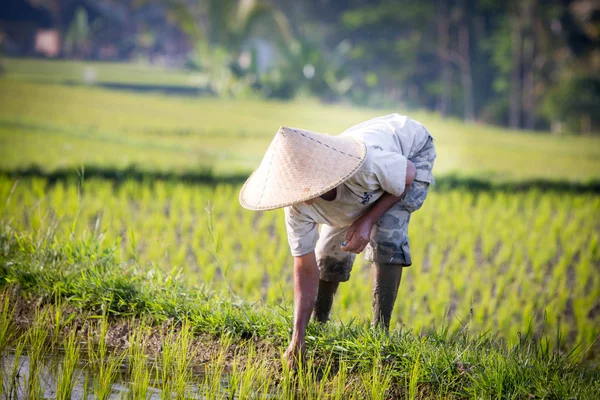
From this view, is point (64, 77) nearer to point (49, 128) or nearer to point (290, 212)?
point (49, 128)

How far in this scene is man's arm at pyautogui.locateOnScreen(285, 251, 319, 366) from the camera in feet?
7.22

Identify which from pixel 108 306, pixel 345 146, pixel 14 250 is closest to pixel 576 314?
pixel 345 146

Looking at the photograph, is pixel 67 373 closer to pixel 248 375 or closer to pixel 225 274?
pixel 248 375

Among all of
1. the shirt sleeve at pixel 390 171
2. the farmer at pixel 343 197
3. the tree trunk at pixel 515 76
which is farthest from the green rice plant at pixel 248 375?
the tree trunk at pixel 515 76

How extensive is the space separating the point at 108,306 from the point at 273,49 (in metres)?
9.10

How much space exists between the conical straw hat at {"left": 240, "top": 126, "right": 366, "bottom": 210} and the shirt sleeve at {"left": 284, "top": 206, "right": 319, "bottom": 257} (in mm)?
132

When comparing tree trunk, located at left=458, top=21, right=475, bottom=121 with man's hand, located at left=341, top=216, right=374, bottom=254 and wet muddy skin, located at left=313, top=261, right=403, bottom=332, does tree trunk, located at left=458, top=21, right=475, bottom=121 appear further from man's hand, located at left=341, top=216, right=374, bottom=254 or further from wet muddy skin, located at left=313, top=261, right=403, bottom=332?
man's hand, located at left=341, top=216, right=374, bottom=254

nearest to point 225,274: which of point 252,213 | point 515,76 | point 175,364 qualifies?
point 175,364

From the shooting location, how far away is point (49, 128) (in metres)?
8.34

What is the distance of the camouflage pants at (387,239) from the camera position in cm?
251

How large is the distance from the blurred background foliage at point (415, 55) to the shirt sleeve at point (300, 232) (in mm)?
8763

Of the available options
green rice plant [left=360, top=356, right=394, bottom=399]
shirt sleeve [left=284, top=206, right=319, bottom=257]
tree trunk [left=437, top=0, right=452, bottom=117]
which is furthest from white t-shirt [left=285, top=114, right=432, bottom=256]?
tree trunk [left=437, top=0, right=452, bottom=117]

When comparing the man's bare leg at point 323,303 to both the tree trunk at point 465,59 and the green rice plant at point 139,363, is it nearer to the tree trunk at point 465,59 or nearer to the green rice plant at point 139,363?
the green rice plant at point 139,363

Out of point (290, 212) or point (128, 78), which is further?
point (128, 78)
